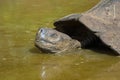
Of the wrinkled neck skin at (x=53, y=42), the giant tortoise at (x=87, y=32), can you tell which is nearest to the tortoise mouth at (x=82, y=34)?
the giant tortoise at (x=87, y=32)

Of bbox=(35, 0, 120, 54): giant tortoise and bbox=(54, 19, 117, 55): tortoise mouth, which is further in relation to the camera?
bbox=(54, 19, 117, 55): tortoise mouth

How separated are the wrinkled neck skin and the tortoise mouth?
156mm

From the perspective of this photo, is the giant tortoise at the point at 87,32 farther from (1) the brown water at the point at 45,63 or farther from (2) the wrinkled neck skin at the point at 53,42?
(1) the brown water at the point at 45,63

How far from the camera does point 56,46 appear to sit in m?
4.55

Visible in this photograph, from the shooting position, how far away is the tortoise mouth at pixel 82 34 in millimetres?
4680

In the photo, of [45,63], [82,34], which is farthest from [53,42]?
[82,34]

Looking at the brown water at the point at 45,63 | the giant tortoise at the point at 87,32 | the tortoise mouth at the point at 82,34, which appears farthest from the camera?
the tortoise mouth at the point at 82,34

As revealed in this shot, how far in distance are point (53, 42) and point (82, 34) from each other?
57cm

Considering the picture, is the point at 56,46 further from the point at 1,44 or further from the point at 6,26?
the point at 6,26

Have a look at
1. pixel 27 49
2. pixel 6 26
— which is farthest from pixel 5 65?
pixel 6 26

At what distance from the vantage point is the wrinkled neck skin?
178 inches

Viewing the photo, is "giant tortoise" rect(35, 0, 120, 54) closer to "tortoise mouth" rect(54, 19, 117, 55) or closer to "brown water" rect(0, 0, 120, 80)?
"tortoise mouth" rect(54, 19, 117, 55)

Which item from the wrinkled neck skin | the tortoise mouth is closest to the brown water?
the wrinkled neck skin

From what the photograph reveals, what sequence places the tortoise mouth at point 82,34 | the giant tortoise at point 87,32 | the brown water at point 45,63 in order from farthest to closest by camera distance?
the tortoise mouth at point 82,34 < the giant tortoise at point 87,32 < the brown water at point 45,63
